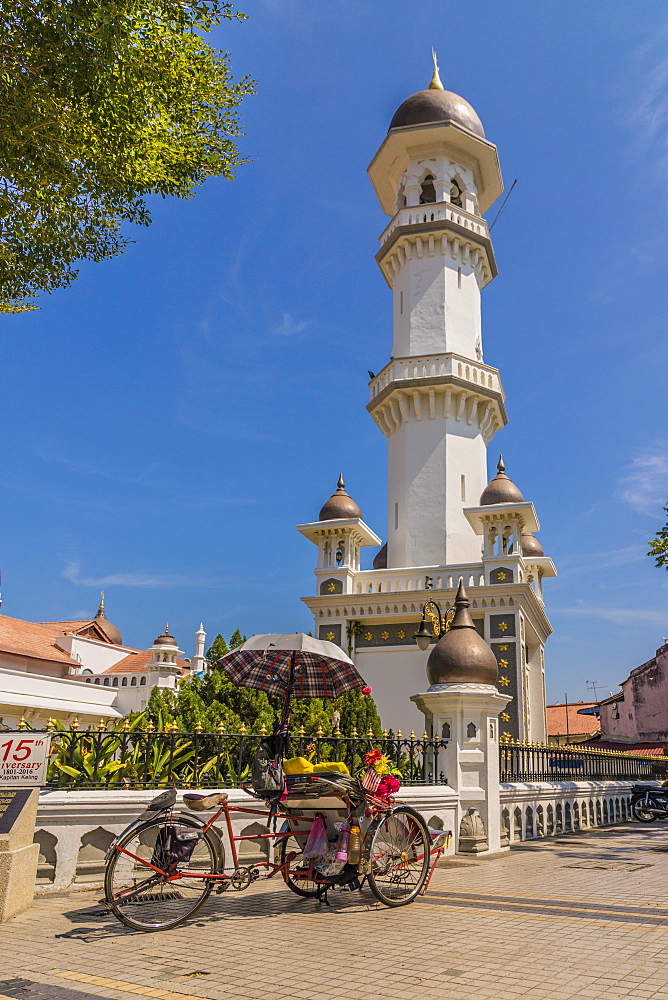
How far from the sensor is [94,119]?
10.1 metres

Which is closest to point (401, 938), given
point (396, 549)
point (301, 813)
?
point (301, 813)

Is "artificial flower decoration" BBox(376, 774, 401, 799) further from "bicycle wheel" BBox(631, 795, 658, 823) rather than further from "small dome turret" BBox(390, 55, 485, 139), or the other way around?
"small dome turret" BBox(390, 55, 485, 139)

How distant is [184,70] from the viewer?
10.8 meters

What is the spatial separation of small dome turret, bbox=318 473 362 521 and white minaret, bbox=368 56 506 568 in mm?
1923

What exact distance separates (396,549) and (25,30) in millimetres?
20476

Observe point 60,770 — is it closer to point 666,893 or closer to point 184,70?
point 666,893

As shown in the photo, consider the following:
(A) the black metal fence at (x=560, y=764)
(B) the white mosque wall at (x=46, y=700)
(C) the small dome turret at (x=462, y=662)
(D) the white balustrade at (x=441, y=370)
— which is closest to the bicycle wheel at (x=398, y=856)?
(C) the small dome turret at (x=462, y=662)

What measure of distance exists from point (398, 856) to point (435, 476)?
2072cm

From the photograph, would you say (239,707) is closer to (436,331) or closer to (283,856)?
(283,856)

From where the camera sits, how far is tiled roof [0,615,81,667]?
32.0 metres

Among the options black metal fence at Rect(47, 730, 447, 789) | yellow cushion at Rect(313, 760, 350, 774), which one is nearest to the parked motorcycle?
black metal fence at Rect(47, 730, 447, 789)

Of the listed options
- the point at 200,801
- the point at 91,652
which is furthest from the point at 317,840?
the point at 91,652

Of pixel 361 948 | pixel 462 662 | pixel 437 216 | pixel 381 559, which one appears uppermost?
pixel 437 216

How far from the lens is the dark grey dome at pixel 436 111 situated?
3020 cm
